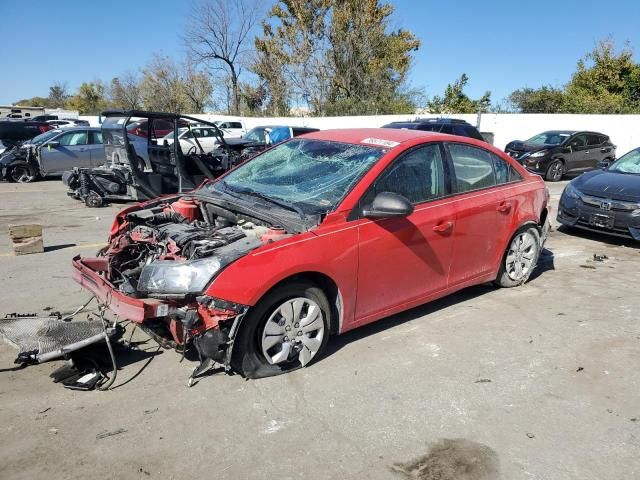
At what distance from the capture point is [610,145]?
17.4 metres

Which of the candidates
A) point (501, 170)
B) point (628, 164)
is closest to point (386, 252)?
point (501, 170)

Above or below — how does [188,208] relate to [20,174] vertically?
above

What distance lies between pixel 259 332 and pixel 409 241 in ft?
4.72

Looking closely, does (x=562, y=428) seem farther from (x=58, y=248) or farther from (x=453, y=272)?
(x=58, y=248)

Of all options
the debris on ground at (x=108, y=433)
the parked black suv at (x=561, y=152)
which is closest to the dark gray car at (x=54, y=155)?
the parked black suv at (x=561, y=152)

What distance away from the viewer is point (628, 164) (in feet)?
27.9

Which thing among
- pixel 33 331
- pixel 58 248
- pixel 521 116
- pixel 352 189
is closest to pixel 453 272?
pixel 352 189

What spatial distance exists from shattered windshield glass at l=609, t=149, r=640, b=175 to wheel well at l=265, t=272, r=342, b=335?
6.63 m

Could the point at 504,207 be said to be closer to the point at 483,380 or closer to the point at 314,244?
the point at 483,380

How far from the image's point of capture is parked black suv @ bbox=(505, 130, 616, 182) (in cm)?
1577

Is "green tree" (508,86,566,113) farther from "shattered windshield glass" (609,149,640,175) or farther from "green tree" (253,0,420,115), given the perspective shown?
"shattered windshield glass" (609,149,640,175)

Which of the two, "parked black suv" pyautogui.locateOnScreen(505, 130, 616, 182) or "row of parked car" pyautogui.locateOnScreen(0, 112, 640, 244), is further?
"parked black suv" pyautogui.locateOnScreen(505, 130, 616, 182)

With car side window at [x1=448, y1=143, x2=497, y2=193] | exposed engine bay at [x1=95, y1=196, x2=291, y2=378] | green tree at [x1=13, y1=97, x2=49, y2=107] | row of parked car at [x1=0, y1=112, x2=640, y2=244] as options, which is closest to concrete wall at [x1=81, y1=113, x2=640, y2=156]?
row of parked car at [x1=0, y1=112, x2=640, y2=244]

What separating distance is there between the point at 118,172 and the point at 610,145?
15.5 metres
